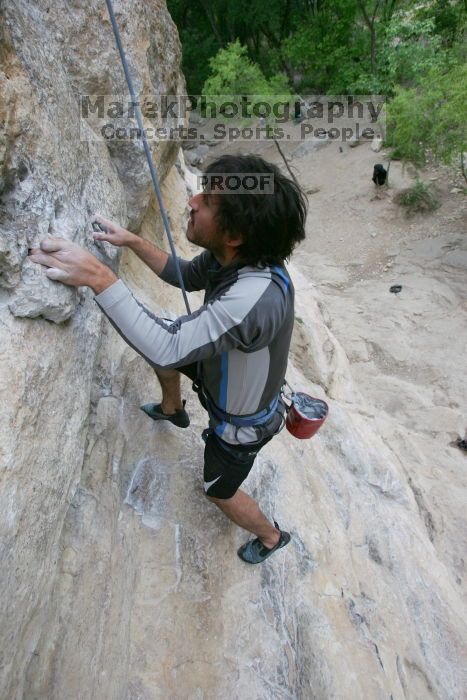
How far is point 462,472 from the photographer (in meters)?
4.84

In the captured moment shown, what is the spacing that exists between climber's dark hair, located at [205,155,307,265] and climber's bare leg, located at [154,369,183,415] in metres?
0.81

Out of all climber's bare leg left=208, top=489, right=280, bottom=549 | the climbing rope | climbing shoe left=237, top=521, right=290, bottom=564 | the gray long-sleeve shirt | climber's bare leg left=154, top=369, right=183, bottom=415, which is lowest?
climbing shoe left=237, top=521, right=290, bottom=564

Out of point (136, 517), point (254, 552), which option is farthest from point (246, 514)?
point (136, 517)

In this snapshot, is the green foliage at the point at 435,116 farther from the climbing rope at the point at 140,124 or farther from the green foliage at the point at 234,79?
the climbing rope at the point at 140,124

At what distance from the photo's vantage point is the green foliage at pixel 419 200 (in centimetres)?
1212

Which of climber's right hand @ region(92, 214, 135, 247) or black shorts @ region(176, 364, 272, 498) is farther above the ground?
climber's right hand @ region(92, 214, 135, 247)

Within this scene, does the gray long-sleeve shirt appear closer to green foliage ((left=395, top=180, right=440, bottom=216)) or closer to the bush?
the bush

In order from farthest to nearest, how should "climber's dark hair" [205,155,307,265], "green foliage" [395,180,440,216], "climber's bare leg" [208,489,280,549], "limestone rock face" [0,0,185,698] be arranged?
"green foliage" [395,180,440,216] < "climber's bare leg" [208,489,280,549] < "climber's dark hair" [205,155,307,265] < "limestone rock face" [0,0,185,698]

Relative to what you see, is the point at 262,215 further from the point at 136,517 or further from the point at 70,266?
the point at 136,517

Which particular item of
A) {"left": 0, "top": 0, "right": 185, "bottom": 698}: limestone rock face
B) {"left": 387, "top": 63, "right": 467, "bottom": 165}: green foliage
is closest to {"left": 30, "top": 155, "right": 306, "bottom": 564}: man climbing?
{"left": 0, "top": 0, "right": 185, "bottom": 698}: limestone rock face

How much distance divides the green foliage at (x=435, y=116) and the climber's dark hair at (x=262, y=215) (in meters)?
9.22

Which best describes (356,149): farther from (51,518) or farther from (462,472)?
(51,518)

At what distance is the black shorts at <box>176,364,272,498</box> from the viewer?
7.32 ft

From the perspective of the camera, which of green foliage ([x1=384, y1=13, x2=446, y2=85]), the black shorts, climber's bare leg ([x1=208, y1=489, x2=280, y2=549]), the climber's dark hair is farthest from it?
green foliage ([x1=384, y1=13, x2=446, y2=85])
